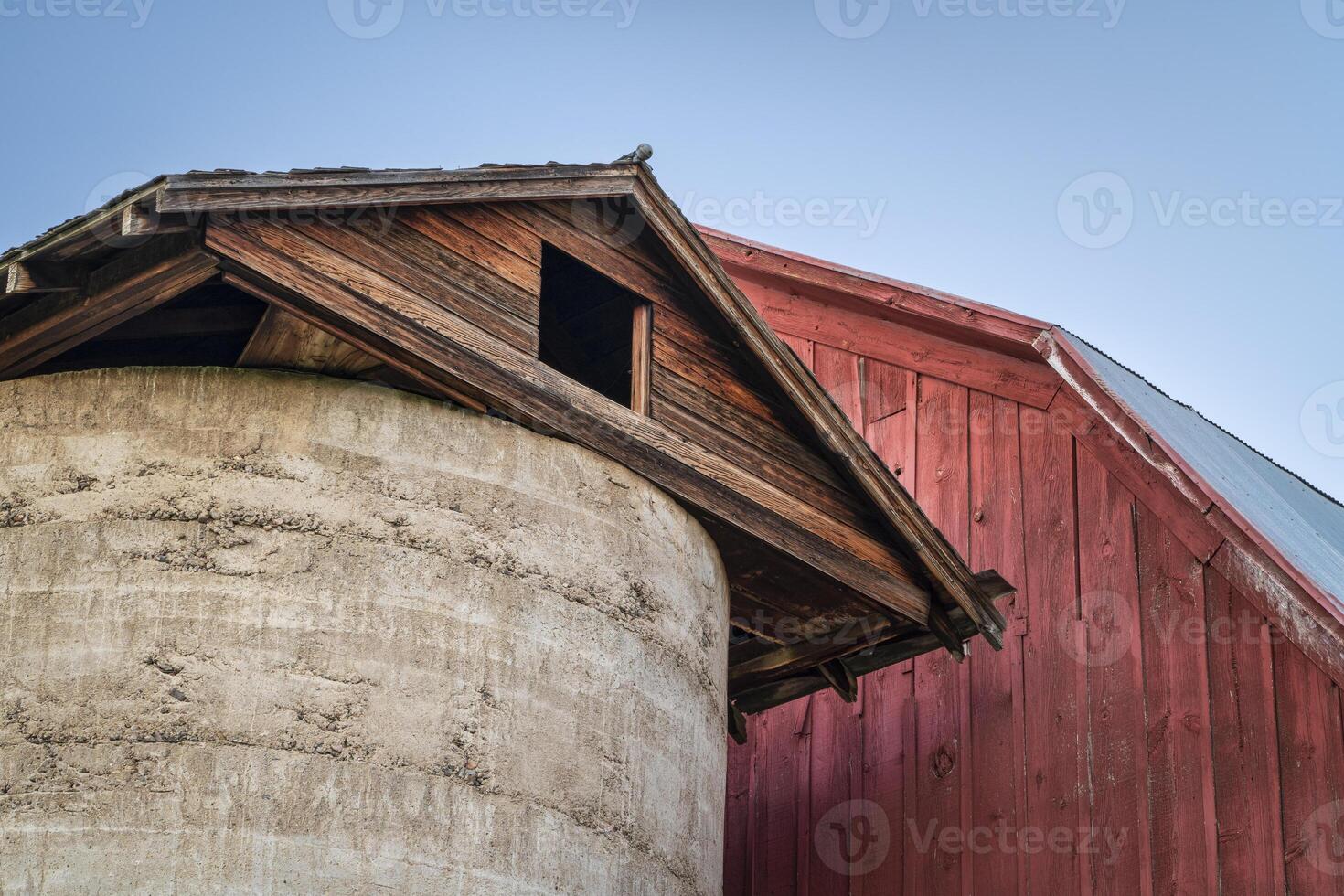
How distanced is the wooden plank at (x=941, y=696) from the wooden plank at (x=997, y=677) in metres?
0.11

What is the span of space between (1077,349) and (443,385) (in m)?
6.00

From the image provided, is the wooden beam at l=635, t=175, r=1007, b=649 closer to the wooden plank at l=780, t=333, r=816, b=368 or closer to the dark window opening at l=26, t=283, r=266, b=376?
the dark window opening at l=26, t=283, r=266, b=376

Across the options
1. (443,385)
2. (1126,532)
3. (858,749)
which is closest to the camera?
(443,385)

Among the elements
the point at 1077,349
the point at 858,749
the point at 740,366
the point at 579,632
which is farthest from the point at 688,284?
the point at 858,749

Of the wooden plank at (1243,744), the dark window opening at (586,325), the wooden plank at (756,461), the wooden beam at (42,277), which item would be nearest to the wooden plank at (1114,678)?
the wooden plank at (1243,744)

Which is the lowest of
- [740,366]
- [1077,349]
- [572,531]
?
[572,531]

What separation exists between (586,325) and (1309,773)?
562 cm

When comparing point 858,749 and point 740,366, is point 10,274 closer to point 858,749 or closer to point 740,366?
point 740,366

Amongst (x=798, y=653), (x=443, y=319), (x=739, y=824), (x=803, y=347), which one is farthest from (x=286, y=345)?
(x=803, y=347)

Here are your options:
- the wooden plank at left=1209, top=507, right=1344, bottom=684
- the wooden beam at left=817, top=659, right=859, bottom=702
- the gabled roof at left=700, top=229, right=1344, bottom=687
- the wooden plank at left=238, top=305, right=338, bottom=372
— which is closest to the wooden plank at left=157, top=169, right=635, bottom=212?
the wooden plank at left=238, top=305, right=338, bottom=372

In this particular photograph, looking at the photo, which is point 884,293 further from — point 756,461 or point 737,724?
point 756,461

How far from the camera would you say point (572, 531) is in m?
9.84

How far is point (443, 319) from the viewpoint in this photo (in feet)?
31.7

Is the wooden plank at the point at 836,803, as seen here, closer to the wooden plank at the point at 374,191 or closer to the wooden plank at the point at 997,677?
the wooden plank at the point at 997,677
